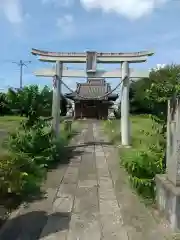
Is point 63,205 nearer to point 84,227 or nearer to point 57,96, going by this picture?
point 84,227

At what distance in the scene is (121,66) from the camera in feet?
45.1

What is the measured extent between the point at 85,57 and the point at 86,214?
8.95 meters

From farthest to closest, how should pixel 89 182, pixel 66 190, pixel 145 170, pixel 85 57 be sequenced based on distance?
1. pixel 85 57
2. pixel 89 182
3. pixel 66 190
4. pixel 145 170

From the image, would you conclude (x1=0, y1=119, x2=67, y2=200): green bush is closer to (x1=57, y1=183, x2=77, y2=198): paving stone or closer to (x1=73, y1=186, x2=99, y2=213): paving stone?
(x1=57, y1=183, x2=77, y2=198): paving stone

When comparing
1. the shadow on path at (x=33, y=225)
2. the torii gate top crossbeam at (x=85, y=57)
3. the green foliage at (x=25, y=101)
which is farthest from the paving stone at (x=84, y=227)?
the torii gate top crossbeam at (x=85, y=57)

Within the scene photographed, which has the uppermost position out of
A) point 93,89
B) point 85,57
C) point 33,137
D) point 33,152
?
point 93,89

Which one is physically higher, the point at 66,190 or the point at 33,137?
the point at 33,137

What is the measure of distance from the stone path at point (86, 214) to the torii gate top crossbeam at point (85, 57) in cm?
616

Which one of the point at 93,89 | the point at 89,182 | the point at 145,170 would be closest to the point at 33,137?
the point at 89,182

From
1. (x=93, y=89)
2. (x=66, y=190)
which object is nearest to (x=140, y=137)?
(x=66, y=190)

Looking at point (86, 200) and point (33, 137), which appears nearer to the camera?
point (86, 200)

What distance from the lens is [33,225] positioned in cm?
486

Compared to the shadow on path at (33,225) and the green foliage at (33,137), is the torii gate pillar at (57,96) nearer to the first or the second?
the green foliage at (33,137)

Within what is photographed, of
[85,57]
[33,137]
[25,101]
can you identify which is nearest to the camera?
[33,137]
